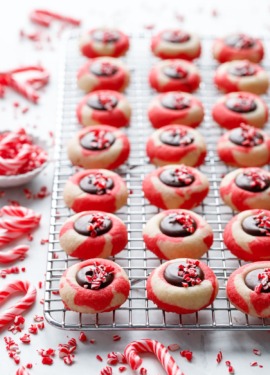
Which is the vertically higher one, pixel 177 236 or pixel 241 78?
pixel 241 78

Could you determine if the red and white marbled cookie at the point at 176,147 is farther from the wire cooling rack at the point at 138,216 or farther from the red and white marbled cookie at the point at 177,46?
the red and white marbled cookie at the point at 177,46

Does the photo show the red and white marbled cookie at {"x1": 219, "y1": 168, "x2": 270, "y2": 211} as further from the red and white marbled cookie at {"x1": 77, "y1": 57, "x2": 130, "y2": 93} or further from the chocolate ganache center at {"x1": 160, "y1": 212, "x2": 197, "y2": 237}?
the red and white marbled cookie at {"x1": 77, "y1": 57, "x2": 130, "y2": 93}

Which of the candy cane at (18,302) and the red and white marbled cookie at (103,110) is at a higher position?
the red and white marbled cookie at (103,110)

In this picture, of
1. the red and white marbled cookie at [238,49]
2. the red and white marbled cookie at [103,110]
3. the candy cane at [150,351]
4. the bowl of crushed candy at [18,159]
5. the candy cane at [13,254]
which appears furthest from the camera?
the red and white marbled cookie at [238,49]

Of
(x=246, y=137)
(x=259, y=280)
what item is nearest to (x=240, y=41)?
(x=246, y=137)

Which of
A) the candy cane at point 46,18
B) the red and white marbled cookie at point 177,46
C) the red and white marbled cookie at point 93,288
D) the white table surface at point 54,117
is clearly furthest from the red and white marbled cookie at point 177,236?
the candy cane at point 46,18

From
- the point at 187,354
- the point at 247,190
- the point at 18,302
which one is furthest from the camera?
the point at 247,190

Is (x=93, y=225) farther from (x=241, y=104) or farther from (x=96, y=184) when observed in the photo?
(x=241, y=104)
